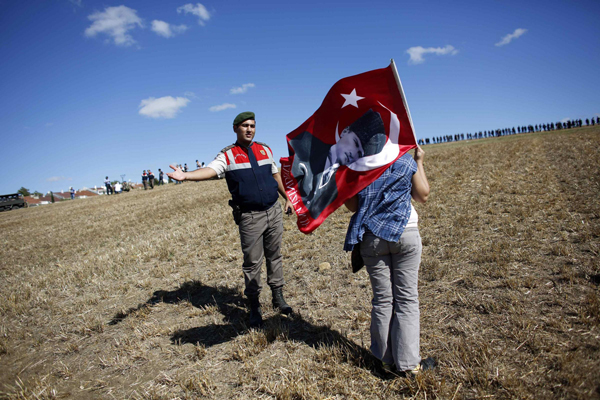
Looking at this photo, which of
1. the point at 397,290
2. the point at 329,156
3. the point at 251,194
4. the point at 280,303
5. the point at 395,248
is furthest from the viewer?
the point at 280,303

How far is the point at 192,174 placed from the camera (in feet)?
13.1

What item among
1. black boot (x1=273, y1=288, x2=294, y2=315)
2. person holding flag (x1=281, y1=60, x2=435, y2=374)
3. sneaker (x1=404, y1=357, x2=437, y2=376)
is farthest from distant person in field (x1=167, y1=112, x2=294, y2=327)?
sneaker (x1=404, y1=357, x2=437, y2=376)

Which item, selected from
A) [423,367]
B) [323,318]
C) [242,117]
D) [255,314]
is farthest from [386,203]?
[255,314]

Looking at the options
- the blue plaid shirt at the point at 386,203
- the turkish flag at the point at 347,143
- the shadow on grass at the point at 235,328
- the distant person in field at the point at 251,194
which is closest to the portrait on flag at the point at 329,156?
the turkish flag at the point at 347,143

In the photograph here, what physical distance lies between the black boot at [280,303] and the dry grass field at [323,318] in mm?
139

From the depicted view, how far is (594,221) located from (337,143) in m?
6.29

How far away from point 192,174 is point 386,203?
95.5 inches

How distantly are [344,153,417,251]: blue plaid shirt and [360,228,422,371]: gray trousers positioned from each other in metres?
0.10

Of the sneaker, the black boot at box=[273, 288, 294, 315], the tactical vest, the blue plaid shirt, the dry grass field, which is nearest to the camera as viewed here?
the blue plaid shirt

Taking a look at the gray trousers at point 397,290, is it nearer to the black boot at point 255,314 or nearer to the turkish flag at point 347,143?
the turkish flag at point 347,143

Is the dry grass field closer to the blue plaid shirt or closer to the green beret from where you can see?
the blue plaid shirt

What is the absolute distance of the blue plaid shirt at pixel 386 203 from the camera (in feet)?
9.05

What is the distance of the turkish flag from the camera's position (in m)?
3.03

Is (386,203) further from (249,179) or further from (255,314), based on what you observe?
(255,314)
